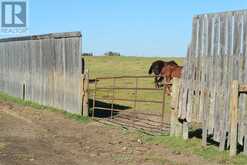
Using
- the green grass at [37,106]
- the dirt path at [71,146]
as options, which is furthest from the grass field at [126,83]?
the dirt path at [71,146]

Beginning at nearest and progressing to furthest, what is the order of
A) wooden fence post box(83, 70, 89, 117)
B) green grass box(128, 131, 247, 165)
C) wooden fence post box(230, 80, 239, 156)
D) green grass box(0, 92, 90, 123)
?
green grass box(128, 131, 247, 165)
wooden fence post box(230, 80, 239, 156)
green grass box(0, 92, 90, 123)
wooden fence post box(83, 70, 89, 117)

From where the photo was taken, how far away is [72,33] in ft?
58.9

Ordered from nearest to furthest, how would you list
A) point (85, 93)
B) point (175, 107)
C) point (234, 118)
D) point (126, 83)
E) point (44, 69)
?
point (234, 118) < point (175, 107) < point (85, 93) < point (44, 69) < point (126, 83)

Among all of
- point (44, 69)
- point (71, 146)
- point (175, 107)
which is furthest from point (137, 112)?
point (71, 146)

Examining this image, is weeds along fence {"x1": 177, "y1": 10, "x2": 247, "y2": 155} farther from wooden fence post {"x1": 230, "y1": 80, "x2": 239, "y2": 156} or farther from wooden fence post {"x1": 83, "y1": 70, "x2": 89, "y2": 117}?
wooden fence post {"x1": 83, "y1": 70, "x2": 89, "y2": 117}

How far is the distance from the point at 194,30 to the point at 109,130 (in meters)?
4.12

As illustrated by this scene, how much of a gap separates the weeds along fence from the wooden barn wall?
6.34m

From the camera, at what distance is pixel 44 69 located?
21.5 m

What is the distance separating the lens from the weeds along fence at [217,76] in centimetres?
1041

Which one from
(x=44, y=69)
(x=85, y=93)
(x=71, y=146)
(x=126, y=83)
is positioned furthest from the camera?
(x=126, y=83)

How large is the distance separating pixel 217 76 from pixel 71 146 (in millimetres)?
3624

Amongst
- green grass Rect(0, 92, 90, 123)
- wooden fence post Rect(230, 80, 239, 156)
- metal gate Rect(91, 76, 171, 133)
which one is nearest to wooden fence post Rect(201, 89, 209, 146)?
wooden fence post Rect(230, 80, 239, 156)

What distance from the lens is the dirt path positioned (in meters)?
10.4

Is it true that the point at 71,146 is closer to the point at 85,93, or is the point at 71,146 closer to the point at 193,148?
the point at 193,148
